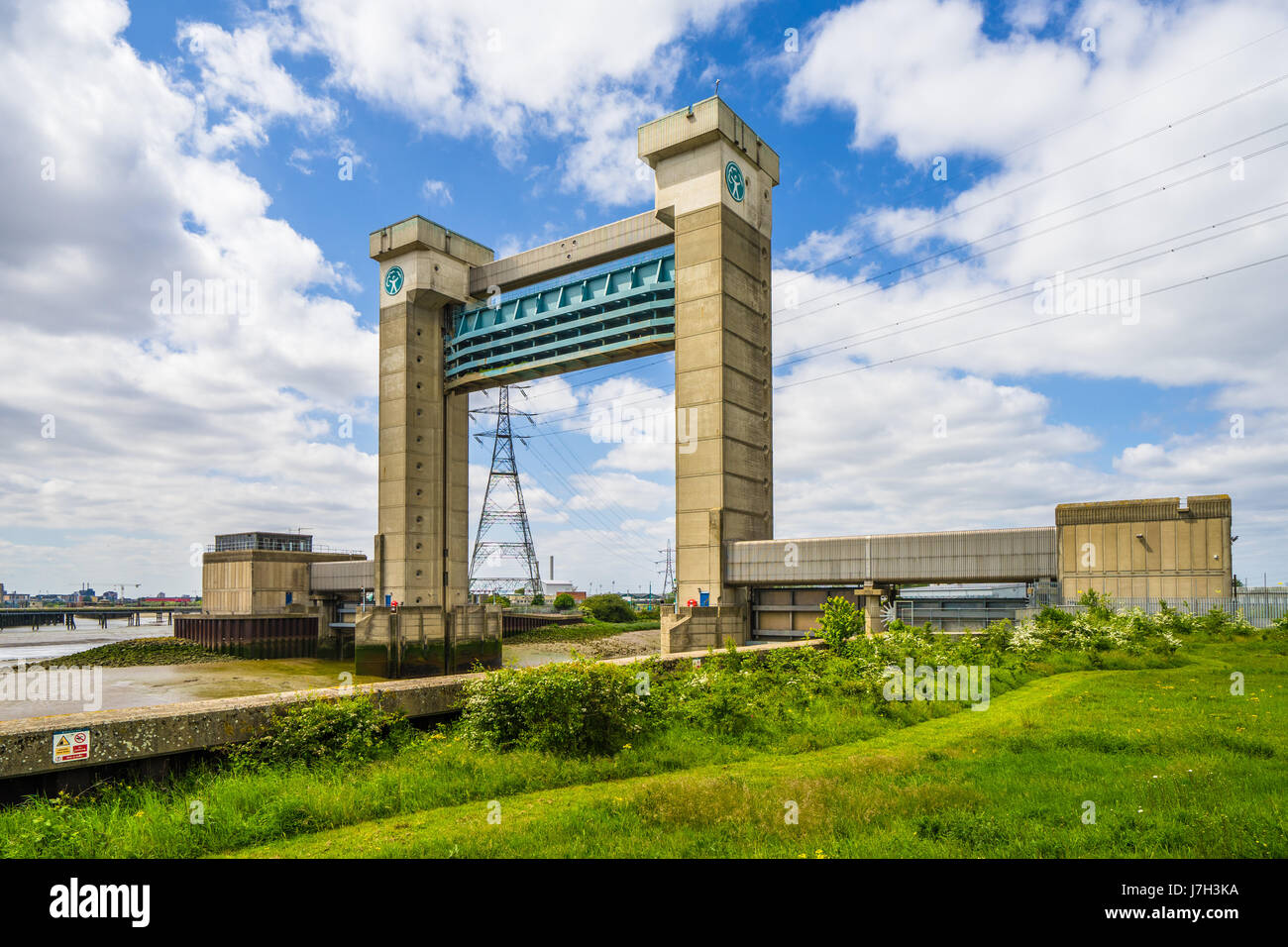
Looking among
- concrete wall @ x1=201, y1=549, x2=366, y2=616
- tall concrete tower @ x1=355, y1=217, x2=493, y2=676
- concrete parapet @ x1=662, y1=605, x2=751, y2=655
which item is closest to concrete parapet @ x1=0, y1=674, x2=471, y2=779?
concrete parapet @ x1=662, y1=605, x2=751, y2=655

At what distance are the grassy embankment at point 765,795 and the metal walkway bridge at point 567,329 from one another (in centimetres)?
4209

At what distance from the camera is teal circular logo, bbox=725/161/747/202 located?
48438 mm

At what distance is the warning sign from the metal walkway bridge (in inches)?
1804

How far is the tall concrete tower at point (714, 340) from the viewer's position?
152 feet

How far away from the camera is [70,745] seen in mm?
8680

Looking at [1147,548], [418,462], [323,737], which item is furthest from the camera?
[418,462]

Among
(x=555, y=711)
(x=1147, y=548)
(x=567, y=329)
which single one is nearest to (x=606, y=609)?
(x=567, y=329)

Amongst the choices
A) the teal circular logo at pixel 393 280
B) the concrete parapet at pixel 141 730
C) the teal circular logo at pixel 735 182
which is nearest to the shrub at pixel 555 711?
the concrete parapet at pixel 141 730

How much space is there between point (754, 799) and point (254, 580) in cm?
8229

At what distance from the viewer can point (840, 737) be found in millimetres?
13227

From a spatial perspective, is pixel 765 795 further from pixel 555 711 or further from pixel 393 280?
pixel 393 280

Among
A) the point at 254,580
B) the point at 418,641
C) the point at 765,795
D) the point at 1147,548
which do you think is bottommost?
the point at 418,641
